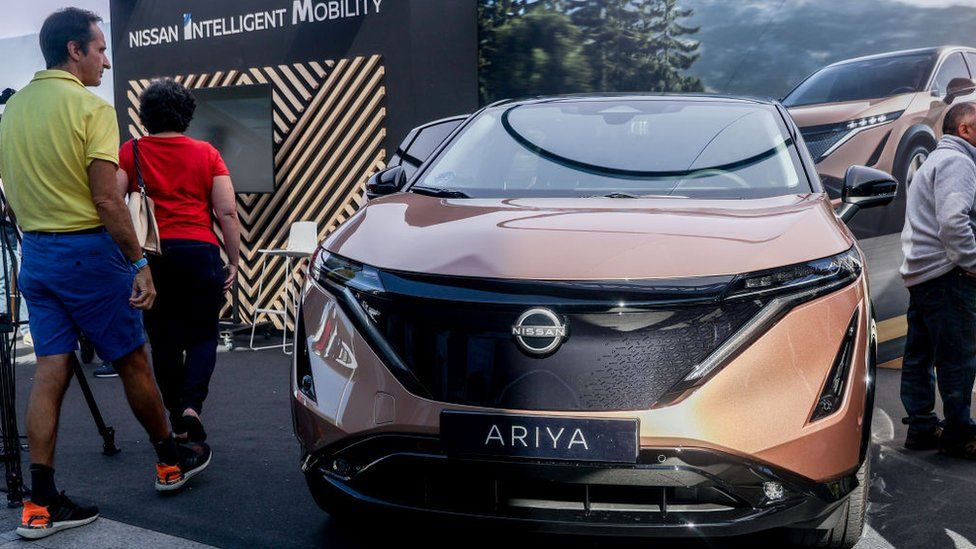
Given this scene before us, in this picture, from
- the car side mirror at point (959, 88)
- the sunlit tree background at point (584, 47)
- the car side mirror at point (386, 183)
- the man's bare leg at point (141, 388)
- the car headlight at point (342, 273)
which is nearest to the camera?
the car headlight at point (342, 273)

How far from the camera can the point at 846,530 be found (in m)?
2.79

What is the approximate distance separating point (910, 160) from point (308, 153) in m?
5.04

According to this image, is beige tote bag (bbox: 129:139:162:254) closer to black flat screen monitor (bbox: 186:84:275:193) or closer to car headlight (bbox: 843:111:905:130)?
car headlight (bbox: 843:111:905:130)

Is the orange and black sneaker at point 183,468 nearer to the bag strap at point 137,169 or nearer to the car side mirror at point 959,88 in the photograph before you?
the bag strap at point 137,169

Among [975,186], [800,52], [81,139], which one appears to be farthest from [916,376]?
[81,139]

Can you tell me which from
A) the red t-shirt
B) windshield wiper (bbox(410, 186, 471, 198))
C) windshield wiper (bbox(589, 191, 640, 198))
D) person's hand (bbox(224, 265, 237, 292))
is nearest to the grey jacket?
windshield wiper (bbox(589, 191, 640, 198))

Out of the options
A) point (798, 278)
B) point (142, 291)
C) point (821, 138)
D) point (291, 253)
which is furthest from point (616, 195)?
point (291, 253)

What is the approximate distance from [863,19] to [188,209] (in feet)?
13.8

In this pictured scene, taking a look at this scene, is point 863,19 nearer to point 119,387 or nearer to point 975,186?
point 975,186

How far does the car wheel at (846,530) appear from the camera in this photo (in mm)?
2758

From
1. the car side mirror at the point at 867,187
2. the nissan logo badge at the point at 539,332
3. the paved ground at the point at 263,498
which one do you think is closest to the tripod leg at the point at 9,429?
the paved ground at the point at 263,498

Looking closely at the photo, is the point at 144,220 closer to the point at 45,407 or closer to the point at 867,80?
the point at 45,407

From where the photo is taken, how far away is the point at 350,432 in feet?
8.18

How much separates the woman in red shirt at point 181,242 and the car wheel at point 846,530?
2648 mm
